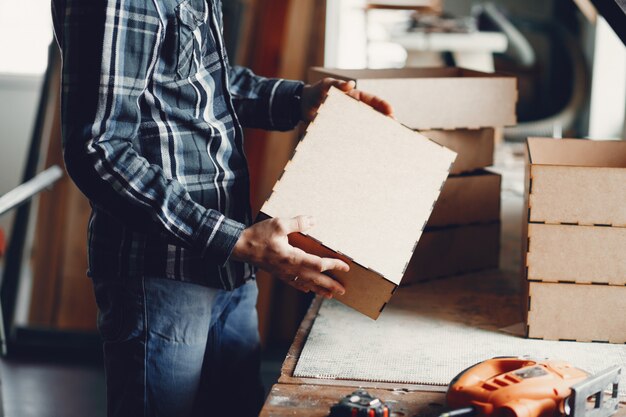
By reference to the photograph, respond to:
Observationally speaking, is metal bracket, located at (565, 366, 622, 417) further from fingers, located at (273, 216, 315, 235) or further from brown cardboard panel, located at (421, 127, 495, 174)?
brown cardboard panel, located at (421, 127, 495, 174)

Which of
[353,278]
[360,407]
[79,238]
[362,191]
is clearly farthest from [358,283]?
[79,238]

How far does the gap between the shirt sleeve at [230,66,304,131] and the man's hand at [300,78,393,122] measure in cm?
2

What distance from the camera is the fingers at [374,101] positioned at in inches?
54.7

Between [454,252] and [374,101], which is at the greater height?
[374,101]

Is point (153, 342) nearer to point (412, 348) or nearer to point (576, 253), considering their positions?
point (412, 348)

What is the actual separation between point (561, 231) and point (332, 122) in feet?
1.35

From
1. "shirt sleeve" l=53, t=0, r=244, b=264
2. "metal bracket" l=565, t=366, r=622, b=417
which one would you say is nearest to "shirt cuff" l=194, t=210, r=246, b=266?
"shirt sleeve" l=53, t=0, r=244, b=264

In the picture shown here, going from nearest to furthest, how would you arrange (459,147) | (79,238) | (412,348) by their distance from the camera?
(412,348) < (459,147) < (79,238)

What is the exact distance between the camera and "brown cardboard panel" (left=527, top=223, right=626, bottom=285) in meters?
1.28

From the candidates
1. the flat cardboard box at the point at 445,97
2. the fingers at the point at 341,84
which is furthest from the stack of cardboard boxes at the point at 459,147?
the fingers at the point at 341,84

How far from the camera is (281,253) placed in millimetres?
1129

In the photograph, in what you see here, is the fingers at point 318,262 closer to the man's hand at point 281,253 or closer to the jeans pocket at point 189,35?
the man's hand at point 281,253

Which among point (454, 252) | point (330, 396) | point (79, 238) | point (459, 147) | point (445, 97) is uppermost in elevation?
point (445, 97)

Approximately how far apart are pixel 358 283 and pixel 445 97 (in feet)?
1.89
